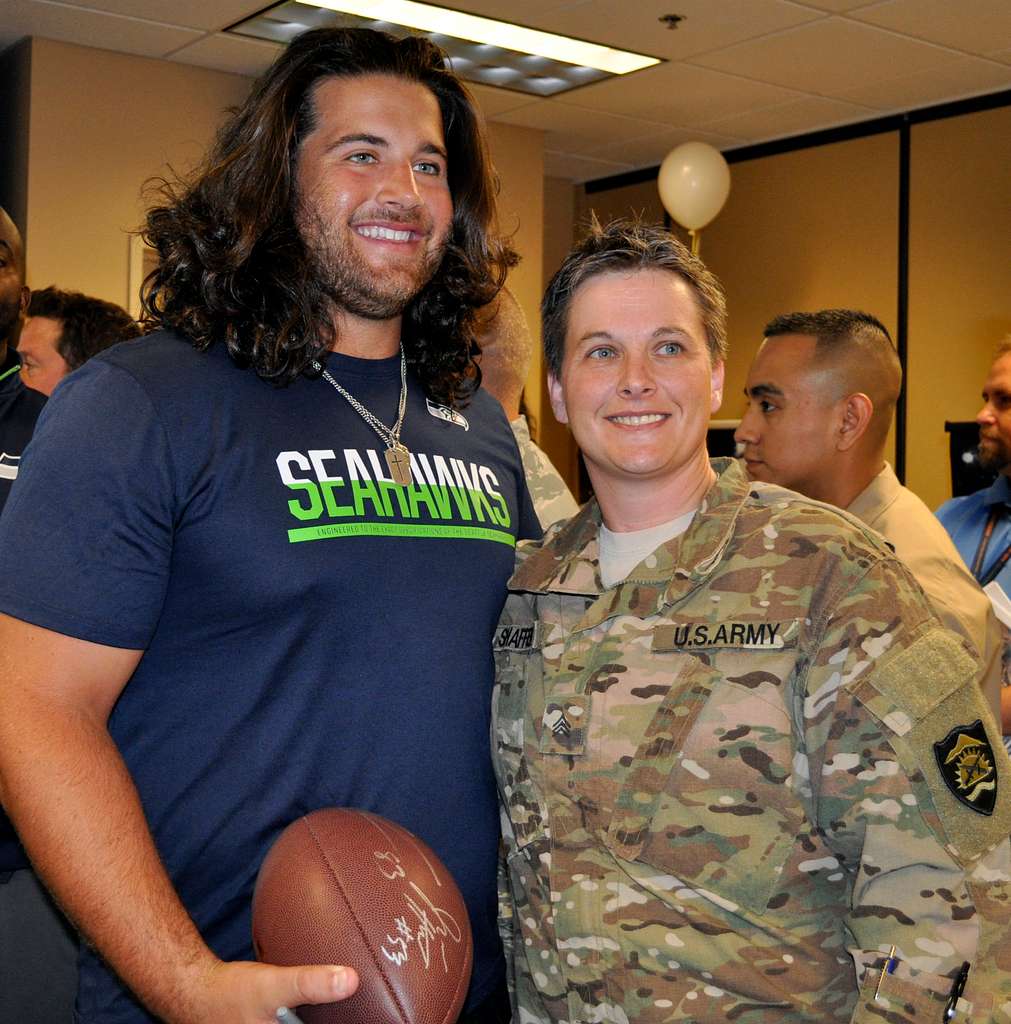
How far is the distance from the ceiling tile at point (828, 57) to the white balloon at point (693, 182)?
598mm

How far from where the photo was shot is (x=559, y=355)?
1.82 metres

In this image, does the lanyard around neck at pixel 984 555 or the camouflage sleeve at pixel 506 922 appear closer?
the camouflage sleeve at pixel 506 922

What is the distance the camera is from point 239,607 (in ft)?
4.99

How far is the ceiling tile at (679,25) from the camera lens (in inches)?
197

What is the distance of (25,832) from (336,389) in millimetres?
687

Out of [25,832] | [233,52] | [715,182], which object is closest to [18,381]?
[25,832]

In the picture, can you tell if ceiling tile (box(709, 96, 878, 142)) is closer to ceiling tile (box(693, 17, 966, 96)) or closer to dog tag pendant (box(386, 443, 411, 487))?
ceiling tile (box(693, 17, 966, 96))

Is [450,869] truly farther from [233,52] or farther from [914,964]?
[233,52]

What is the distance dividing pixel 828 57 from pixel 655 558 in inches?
186

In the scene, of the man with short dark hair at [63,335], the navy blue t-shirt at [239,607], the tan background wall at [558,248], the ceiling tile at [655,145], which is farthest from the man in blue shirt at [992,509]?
the tan background wall at [558,248]

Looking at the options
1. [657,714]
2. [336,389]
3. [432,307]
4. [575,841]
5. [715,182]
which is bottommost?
[575,841]

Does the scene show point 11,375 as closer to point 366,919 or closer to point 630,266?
point 630,266

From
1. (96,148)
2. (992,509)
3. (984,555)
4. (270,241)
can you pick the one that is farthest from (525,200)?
(270,241)
